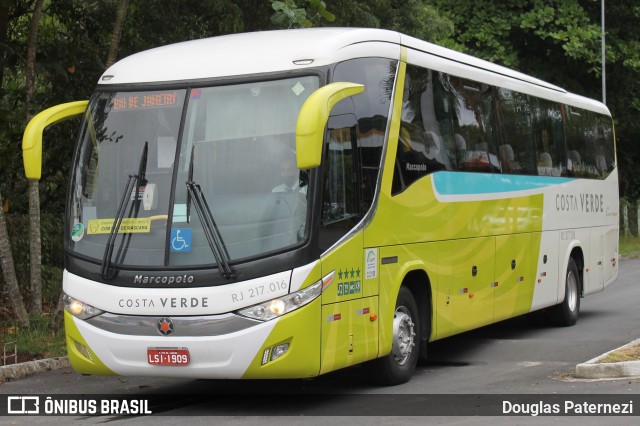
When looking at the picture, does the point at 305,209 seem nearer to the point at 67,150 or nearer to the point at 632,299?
the point at 67,150

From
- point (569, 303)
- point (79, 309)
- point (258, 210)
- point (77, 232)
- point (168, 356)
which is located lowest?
point (569, 303)

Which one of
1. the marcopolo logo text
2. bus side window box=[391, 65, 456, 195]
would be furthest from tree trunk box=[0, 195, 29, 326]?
bus side window box=[391, 65, 456, 195]

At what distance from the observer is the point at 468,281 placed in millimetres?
13000

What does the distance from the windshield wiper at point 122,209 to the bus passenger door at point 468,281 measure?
3817 millimetres

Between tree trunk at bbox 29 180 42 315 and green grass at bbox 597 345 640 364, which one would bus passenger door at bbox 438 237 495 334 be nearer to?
green grass at bbox 597 345 640 364

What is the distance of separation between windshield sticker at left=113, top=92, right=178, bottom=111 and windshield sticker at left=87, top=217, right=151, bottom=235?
1106 mm

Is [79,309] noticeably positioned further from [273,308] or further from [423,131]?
[423,131]

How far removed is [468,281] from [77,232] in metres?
4.89

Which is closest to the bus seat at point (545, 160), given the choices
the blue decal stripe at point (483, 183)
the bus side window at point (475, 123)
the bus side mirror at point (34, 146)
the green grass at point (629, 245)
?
the blue decal stripe at point (483, 183)

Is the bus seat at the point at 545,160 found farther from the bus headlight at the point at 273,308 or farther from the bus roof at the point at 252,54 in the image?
the bus headlight at the point at 273,308

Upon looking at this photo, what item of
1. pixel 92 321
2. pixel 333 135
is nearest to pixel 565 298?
pixel 333 135

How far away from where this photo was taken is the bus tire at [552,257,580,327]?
16875 mm

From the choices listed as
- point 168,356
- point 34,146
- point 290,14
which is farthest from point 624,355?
point 34,146

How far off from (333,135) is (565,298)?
8025mm
